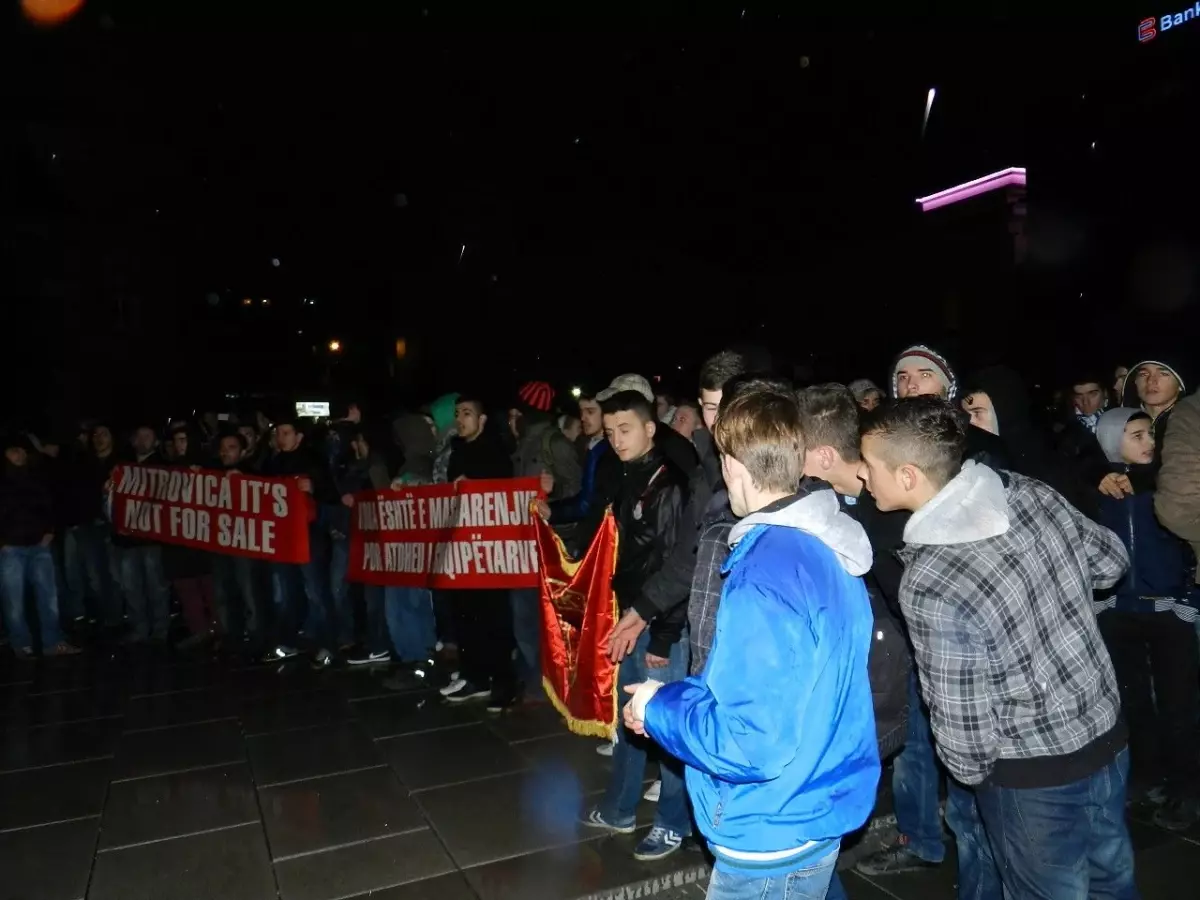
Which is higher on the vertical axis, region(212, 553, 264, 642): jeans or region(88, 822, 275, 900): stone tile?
region(212, 553, 264, 642): jeans

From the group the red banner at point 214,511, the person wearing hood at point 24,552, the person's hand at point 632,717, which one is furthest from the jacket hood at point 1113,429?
the person wearing hood at point 24,552

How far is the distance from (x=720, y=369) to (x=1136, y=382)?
2646 millimetres

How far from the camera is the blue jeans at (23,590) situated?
26.2 feet

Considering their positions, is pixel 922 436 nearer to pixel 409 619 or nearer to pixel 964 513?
pixel 964 513

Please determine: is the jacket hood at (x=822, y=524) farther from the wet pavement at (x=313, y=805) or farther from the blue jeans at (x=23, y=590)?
the blue jeans at (x=23, y=590)

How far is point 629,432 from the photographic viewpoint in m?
4.18

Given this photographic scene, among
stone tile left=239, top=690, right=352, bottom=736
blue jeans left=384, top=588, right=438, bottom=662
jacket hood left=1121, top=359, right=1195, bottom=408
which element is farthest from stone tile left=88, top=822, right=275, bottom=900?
jacket hood left=1121, top=359, right=1195, bottom=408

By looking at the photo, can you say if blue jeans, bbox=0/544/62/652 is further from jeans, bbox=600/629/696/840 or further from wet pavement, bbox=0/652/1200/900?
jeans, bbox=600/629/696/840

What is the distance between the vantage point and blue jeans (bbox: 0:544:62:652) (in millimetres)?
7988

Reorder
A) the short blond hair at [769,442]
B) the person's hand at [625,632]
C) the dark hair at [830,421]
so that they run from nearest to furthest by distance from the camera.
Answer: the short blond hair at [769,442]
the dark hair at [830,421]
the person's hand at [625,632]

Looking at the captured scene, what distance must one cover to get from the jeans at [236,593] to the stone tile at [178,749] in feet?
6.29

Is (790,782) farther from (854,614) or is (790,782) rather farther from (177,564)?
(177,564)

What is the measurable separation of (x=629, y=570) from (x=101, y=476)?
736cm

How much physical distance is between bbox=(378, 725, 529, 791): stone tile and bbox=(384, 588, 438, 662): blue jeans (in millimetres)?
1623
